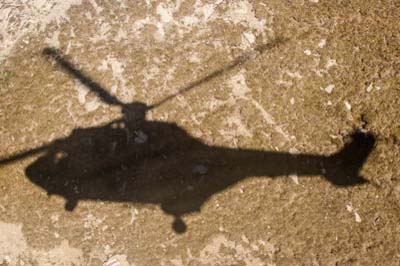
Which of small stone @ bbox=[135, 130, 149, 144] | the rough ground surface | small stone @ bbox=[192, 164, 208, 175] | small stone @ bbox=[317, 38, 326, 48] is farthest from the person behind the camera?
small stone @ bbox=[317, 38, 326, 48]

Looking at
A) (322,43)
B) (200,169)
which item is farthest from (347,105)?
(200,169)

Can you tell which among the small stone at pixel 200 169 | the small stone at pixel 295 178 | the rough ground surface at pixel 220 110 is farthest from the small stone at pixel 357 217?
the small stone at pixel 200 169

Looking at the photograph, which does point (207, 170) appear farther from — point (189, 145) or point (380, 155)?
point (380, 155)

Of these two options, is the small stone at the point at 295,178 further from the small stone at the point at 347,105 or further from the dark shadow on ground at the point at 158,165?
the small stone at the point at 347,105

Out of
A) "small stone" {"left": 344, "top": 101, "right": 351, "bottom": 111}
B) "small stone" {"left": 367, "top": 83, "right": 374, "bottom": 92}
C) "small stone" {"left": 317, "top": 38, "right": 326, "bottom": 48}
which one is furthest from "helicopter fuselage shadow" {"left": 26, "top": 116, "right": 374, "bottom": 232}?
"small stone" {"left": 317, "top": 38, "right": 326, "bottom": 48}

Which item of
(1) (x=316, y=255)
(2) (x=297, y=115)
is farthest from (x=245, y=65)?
(1) (x=316, y=255)

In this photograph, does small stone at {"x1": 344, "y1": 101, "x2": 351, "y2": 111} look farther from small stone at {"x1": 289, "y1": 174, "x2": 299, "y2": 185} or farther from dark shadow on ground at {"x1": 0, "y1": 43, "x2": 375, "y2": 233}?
small stone at {"x1": 289, "y1": 174, "x2": 299, "y2": 185}

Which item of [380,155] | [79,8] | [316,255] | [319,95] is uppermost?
[79,8]
